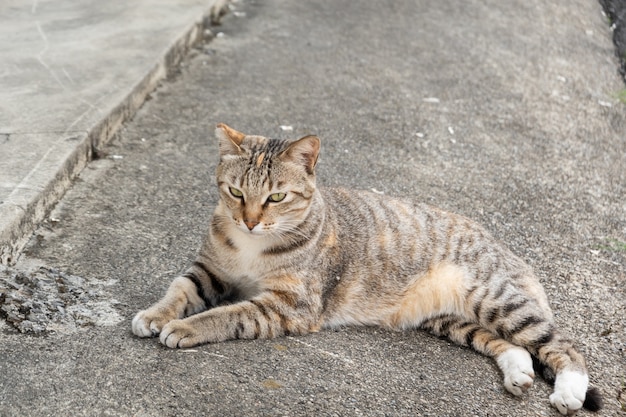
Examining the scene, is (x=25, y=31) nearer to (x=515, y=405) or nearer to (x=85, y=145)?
(x=85, y=145)

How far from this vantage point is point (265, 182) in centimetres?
426

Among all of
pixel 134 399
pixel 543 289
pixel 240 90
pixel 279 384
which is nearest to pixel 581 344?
pixel 543 289

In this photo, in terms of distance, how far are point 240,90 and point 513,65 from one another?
3561 millimetres

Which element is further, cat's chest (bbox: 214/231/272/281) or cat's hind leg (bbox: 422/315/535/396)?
cat's chest (bbox: 214/231/272/281)

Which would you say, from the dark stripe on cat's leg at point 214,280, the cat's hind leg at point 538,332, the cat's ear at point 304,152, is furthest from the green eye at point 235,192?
the cat's hind leg at point 538,332

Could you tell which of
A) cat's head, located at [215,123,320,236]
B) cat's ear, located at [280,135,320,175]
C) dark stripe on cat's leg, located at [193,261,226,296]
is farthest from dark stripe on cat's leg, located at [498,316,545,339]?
dark stripe on cat's leg, located at [193,261,226,296]

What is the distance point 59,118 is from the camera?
19.9 ft

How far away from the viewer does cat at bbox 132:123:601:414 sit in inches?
165

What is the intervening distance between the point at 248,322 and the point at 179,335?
1.25 ft

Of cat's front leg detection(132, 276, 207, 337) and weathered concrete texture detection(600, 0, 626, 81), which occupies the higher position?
cat's front leg detection(132, 276, 207, 337)

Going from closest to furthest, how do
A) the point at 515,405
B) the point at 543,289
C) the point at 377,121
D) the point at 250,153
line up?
1. the point at 515,405
2. the point at 250,153
3. the point at 543,289
4. the point at 377,121

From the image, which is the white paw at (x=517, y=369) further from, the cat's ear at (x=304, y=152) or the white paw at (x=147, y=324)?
the white paw at (x=147, y=324)

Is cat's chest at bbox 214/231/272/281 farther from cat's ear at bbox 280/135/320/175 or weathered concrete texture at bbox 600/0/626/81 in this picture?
weathered concrete texture at bbox 600/0/626/81

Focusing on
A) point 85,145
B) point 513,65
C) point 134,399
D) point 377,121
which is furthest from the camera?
point 513,65
